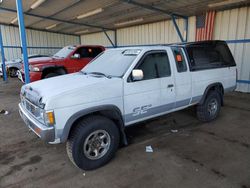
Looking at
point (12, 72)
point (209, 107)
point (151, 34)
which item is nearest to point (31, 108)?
point (209, 107)

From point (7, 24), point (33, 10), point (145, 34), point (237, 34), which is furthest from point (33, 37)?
point (237, 34)

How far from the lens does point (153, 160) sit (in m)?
3.38

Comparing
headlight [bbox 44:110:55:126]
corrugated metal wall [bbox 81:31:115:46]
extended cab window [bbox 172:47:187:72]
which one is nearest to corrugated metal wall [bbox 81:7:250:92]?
extended cab window [bbox 172:47:187:72]

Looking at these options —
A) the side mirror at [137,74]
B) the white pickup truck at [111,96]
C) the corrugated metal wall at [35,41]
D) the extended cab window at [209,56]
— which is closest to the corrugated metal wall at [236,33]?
the extended cab window at [209,56]

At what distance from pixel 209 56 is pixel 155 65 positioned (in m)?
1.92

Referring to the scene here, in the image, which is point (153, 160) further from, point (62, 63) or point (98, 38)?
point (98, 38)

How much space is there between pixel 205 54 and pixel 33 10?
11043 millimetres

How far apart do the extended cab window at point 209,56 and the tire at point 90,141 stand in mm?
2418

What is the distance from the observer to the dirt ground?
2.85m

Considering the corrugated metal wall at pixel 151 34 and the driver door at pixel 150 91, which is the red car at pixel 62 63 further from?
the driver door at pixel 150 91

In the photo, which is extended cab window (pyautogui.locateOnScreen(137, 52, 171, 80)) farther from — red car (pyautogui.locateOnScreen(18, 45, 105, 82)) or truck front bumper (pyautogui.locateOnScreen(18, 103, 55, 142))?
red car (pyautogui.locateOnScreen(18, 45, 105, 82))

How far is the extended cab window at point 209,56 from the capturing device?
450cm

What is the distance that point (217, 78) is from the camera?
4926mm

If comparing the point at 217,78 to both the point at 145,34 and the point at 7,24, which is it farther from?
the point at 7,24
